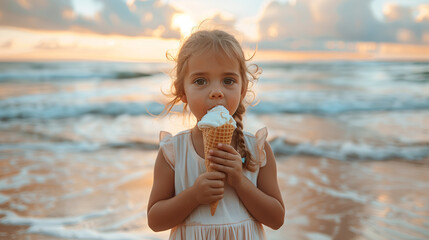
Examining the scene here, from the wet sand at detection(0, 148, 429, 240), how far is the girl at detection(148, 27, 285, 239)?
1.73m

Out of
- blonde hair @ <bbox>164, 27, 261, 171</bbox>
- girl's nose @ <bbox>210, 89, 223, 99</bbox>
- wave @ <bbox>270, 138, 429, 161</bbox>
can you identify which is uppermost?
wave @ <bbox>270, 138, 429, 161</bbox>

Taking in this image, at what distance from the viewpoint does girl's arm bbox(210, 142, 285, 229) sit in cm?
148

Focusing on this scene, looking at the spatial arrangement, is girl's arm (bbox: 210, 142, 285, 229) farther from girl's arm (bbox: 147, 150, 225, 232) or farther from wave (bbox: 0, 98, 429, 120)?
wave (bbox: 0, 98, 429, 120)

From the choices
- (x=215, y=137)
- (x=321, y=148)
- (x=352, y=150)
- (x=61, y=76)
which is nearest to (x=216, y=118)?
(x=215, y=137)

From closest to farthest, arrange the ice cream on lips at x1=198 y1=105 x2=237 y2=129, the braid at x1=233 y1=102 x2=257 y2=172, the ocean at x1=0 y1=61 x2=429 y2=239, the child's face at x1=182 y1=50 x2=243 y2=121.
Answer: the ice cream on lips at x1=198 y1=105 x2=237 y2=129, the child's face at x1=182 y1=50 x2=243 y2=121, the braid at x1=233 y1=102 x2=257 y2=172, the ocean at x1=0 y1=61 x2=429 y2=239

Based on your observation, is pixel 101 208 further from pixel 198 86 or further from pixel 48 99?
pixel 48 99

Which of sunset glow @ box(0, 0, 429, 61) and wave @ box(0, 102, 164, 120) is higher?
sunset glow @ box(0, 0, 429, 61)

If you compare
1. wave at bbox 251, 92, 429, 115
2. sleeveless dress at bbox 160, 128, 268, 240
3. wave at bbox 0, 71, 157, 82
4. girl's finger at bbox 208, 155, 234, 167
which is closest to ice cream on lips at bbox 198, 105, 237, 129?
girl's finger at bbox 208, 155, 234, 167

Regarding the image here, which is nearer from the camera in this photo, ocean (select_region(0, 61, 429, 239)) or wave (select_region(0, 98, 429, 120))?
ocean (select_region(0, 61, 429, 239))

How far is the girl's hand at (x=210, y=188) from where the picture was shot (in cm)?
146

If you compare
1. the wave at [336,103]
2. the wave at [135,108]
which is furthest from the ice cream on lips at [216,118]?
the wave at [336,103]

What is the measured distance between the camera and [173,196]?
169cm

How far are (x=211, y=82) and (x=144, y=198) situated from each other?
2816 mm

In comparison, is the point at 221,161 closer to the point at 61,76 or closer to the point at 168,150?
the point at 168,150
